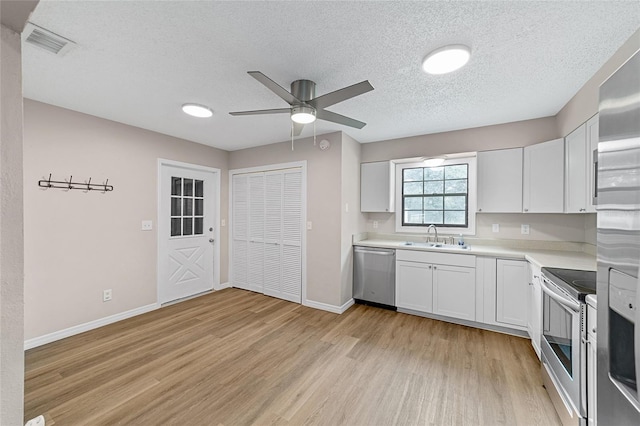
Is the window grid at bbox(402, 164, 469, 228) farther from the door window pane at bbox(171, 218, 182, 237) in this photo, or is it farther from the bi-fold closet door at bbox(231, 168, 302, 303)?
the door window pane at bbox(171, 218, 182, 237)

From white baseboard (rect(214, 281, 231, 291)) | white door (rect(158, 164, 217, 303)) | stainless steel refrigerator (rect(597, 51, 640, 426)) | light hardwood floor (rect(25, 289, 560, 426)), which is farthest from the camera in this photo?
white baseboard (rect(214, 281, 231, 291))

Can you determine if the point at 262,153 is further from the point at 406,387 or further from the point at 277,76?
the point at 406,387

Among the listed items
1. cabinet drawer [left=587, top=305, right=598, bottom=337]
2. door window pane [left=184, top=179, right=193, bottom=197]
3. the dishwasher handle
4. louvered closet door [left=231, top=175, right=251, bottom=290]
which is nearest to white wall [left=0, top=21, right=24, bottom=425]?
cabinet drawer [left=587, top=305, right=598, bottom=337]

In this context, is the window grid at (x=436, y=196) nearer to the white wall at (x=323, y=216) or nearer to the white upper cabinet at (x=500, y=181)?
the white upper cabinet at (x=500, y=181)

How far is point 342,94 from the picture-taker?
1823 millimetres

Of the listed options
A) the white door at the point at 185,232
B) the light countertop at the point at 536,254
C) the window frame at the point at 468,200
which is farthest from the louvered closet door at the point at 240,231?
the window frame at the point at 468,200

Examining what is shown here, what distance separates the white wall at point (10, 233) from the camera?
2.08ft

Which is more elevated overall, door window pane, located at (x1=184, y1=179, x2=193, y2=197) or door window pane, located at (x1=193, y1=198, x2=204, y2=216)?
door window pane, located at (x1=184, y1=179, x2=193, y2=197)

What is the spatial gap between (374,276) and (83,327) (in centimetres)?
358

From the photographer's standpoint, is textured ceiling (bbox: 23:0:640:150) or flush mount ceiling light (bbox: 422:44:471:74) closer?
textured ceiling (bbox: 23:0:640:150)

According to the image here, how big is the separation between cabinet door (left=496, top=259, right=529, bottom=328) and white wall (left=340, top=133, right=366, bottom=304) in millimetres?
1803

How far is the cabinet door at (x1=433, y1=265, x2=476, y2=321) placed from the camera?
303cm

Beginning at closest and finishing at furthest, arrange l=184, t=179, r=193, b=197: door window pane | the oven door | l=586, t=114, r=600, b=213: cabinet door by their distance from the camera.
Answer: the oven door → l=586, t=114, r=600, b=213: cabinet door → l=184, t=179, r=193, b=197: door window pane

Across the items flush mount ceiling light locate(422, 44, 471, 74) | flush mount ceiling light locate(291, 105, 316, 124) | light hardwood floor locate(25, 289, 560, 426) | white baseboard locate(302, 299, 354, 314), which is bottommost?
light hardwood floor locate(25, 289, 560, 426)
